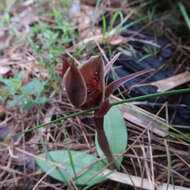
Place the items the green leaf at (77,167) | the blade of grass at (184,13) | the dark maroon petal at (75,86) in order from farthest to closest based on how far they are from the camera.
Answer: the blade of grass at (184,13) → the green leaf at (77,167) → the dark maroon petal at (75,86)

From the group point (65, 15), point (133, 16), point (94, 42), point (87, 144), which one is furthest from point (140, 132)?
point (65, 15)

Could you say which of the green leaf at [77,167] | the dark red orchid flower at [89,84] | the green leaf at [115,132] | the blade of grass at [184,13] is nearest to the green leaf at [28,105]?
the green leaf at [77,167]

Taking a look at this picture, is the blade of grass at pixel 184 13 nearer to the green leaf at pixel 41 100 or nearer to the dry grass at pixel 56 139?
the dry grass at pixel 56 139

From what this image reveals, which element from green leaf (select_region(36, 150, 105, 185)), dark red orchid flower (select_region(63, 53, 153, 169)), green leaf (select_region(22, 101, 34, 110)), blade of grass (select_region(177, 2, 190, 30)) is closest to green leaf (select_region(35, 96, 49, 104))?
green leaf (select_region(22, 101, 34, 110))

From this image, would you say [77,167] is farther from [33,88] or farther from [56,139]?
[33,88]

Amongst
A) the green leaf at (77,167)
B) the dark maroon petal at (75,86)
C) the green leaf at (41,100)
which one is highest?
the dark maroon petal at (75,86)

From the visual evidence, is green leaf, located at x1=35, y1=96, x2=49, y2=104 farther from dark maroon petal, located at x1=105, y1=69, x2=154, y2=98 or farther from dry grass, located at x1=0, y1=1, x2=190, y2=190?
dark maroon petal, located at x1=105, y1=69, x2=154, y2=98

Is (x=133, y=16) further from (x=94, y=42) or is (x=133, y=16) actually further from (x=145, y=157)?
(x=145, y=157)

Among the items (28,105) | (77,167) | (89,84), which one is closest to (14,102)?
(28,105)
